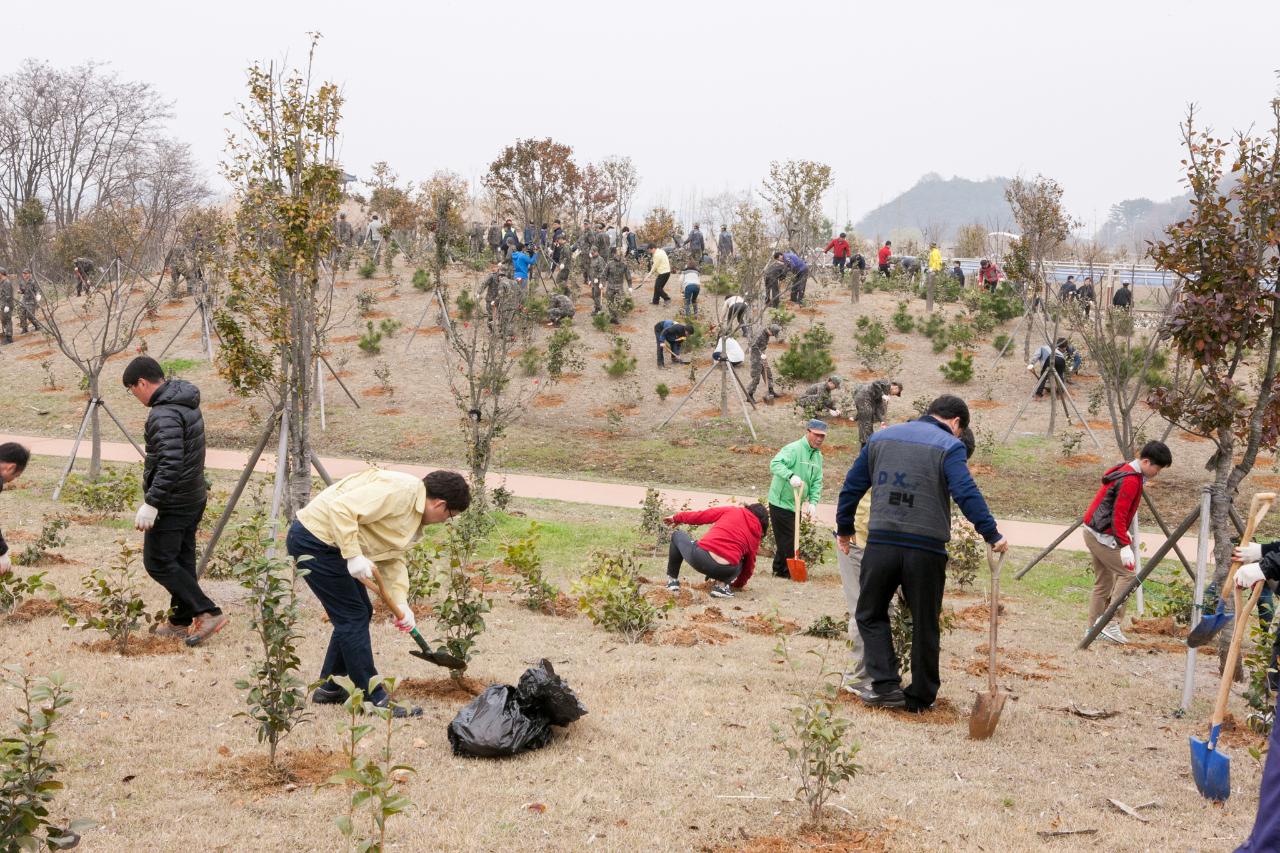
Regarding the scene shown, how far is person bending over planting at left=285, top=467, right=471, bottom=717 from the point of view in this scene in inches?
196

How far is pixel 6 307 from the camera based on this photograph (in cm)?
2503

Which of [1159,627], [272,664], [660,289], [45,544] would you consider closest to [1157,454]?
[1159,627]

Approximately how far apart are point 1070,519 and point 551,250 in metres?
16.5

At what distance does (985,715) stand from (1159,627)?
413 centimetres

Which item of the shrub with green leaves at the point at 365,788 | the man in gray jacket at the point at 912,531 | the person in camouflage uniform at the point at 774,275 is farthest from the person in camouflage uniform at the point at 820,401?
the shrub with green leaves at the point at 365,788

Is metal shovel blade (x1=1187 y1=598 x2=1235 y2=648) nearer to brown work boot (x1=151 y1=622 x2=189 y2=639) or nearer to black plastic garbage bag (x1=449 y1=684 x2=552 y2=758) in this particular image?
black plastic garbage bag (x1=449 y1=684 x2=552 y2=758)

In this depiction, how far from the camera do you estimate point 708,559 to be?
8.62 metres

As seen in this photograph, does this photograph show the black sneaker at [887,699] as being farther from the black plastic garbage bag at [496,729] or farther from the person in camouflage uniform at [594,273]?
the person in camouflage uniform at [594,273]

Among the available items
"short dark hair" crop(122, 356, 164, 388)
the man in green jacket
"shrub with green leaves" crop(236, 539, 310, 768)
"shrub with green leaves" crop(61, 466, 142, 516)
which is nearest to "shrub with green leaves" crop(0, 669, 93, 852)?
"shrub with green leaves" crop(236, 539, 310, 768)

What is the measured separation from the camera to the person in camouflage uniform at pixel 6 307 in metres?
24.8

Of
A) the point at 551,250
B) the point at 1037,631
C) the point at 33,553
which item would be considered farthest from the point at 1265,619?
the point at 551,250

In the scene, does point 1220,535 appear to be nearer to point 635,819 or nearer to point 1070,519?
point 635,819

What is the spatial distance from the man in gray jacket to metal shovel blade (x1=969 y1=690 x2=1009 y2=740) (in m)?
0.38

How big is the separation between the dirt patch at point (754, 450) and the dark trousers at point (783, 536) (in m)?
6.39
